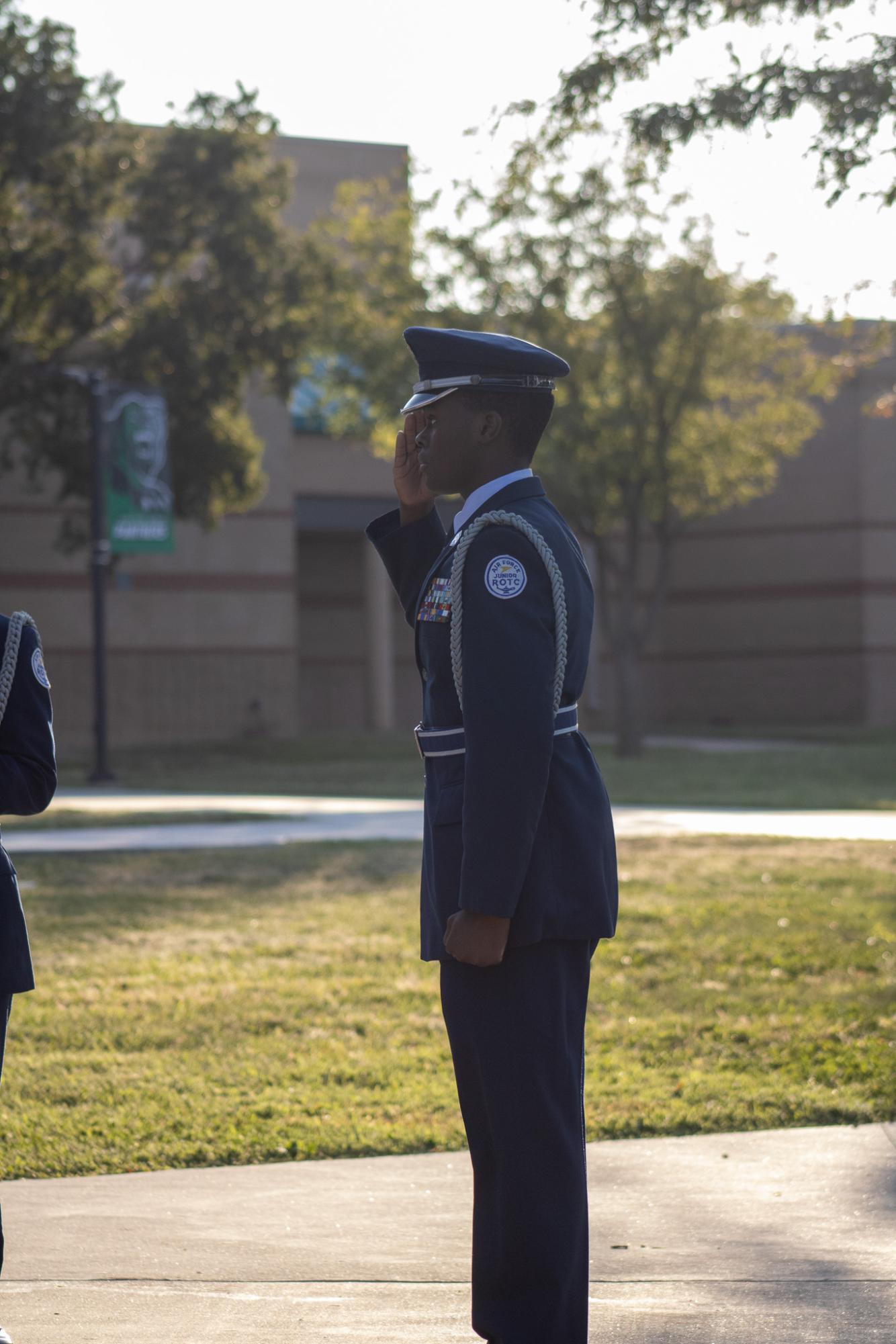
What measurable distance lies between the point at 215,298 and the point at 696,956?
2201 cm

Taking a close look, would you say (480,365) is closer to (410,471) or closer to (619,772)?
(410,471)

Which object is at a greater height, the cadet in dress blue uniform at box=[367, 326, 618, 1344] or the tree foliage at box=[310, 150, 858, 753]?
the tree foliage at box=[310, 150, 858, 753]

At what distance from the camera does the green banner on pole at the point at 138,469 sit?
24828 mm

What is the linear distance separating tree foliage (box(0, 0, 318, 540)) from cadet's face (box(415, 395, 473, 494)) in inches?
959

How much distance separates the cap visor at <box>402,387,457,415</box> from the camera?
3172 millimetres

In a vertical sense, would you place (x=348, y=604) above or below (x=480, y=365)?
below

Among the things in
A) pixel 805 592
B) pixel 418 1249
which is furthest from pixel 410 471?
pixel 805 592

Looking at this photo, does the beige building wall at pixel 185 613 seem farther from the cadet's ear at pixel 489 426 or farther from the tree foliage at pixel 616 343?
the cadet's ear at pixel 489 426

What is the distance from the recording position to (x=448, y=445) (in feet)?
10.4

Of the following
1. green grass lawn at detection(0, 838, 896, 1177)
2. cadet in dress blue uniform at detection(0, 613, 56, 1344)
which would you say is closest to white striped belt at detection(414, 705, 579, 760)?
cadet in dress blue uniform at detection(0, 613, 56, 1344)

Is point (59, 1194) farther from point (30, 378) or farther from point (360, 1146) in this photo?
point (30, 378)

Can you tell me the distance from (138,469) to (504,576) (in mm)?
22796

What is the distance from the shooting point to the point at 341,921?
31.8 feet

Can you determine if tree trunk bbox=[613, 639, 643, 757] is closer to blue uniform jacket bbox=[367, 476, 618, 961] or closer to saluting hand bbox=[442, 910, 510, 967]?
blue uniform jacket bbox=[367, 476, 618, 961]
